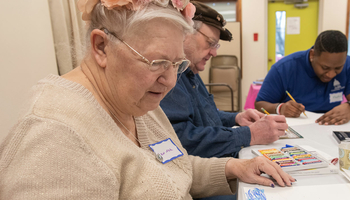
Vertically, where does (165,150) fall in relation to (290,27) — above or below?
below

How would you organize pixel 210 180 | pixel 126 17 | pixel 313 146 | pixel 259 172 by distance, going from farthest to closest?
pixel 313 146 < pixel 210 180 < pixel 259 172 < pixel 126 17

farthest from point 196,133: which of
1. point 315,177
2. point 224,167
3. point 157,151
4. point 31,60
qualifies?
point 31,60

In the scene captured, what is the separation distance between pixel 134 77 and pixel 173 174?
0.38m

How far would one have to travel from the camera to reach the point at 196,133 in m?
1.30

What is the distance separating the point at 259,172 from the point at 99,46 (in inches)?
28.6

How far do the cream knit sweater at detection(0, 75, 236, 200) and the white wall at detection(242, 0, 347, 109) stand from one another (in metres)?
5.29

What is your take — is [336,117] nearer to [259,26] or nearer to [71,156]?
[71,156]

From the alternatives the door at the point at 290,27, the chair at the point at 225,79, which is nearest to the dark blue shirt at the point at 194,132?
the chair at the point at 225,79

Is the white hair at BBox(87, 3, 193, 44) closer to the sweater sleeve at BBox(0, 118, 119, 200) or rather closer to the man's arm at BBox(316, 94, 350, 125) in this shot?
the sweater sleeve at BBox(0, 118, 119, 200)

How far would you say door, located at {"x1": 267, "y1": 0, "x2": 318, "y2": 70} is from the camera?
5516 mm

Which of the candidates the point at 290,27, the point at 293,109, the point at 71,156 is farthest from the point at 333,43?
the point at 290,27

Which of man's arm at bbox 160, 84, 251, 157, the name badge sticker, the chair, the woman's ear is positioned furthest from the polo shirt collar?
the chair

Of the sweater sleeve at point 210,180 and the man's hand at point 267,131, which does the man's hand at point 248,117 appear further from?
the sweater sleeve at point 210,180

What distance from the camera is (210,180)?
1.11 meters
